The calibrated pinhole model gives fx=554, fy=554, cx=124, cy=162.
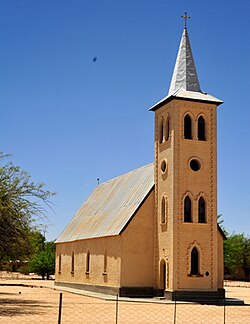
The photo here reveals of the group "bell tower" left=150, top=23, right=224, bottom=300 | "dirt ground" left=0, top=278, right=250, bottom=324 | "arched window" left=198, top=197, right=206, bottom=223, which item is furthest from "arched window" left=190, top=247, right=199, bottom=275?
"dirt ground" left=0, top=278, right=250, bottom=324

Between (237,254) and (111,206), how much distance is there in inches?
1902

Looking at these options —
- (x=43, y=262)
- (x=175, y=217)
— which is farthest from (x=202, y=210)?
(x=43, y=262)

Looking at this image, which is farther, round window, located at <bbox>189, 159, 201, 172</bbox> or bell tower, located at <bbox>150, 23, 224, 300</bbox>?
round window, located at <bbox>189, 159, 201, 172</bbox>

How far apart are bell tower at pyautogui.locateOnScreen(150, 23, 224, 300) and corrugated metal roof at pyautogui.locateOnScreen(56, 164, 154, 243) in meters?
2.25

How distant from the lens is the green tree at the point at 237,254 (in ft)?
267

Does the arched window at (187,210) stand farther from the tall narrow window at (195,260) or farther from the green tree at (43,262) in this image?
the green tree at (43,262)

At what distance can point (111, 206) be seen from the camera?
43.7m

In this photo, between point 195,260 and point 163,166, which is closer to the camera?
point 195,260

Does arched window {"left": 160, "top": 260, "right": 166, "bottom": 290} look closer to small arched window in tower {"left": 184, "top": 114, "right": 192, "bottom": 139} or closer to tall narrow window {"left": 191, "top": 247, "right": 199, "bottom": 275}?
tall narrow window {"left": 191, "top": 247, "right": 199, "bottom": 275}

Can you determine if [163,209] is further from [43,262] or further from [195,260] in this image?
[43,262]

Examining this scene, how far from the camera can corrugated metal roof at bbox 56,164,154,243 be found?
38344 millimetres

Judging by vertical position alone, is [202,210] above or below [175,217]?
above

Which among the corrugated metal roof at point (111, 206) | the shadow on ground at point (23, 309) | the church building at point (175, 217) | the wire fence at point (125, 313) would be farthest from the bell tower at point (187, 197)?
the shadow on ground at point (23, 309)

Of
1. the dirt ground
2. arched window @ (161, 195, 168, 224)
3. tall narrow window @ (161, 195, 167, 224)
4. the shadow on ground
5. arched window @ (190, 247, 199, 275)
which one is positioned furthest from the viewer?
tall narrow window @ (161, 195, 167, 224)
